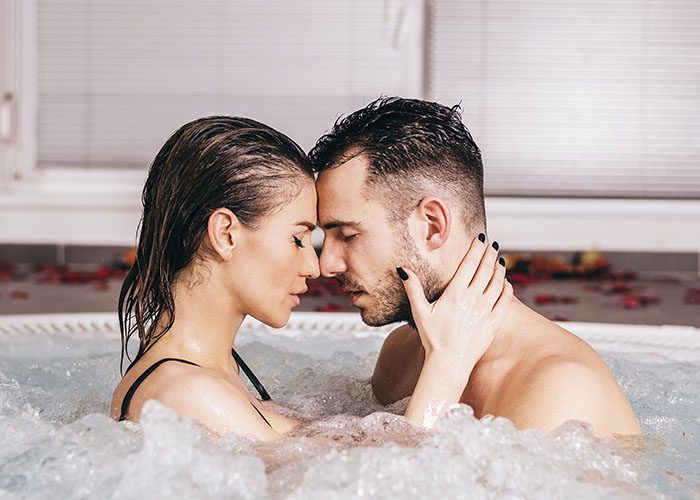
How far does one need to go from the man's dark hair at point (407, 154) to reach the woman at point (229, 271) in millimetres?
151

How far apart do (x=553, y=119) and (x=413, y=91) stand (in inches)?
37.3

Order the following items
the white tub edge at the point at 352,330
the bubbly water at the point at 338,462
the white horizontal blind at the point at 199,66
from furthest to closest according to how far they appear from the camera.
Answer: the white horizontal blind at the point at 199,66 → the white tub edge at the point at 352,330 → the bubbly water at the point at 338,462

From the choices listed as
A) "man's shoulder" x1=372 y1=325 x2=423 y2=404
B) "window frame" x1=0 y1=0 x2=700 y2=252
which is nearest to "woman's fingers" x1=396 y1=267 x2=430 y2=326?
"man's shoulder" x1=372 y1=325 x2=423 y2=404

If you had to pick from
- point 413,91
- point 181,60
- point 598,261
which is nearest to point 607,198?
point 598,261

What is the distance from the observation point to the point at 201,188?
1774 mm

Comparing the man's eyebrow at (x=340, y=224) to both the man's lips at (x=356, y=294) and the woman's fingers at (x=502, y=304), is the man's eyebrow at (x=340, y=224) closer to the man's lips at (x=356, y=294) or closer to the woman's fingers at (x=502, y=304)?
the man's lips at (x=356, y=294)

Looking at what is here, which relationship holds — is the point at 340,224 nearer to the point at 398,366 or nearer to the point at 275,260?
the point at 275,260

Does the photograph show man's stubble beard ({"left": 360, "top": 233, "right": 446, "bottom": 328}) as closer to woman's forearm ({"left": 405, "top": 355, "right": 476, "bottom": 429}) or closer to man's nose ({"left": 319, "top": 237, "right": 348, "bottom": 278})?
man's nose ({"left": 319, "top": 237, "right": 348, "bottom": 278})

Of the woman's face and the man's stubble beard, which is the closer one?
the woman's face

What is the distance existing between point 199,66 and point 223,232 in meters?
4.92

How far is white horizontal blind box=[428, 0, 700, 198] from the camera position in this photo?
647cm

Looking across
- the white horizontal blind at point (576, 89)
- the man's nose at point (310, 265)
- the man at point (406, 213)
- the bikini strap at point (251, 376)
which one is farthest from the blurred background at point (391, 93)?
the man's nose at point (310, 265)

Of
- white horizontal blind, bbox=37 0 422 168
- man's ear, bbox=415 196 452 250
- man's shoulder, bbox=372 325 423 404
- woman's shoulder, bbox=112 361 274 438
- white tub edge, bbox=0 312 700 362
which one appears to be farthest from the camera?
white horizontal blind, bbox=37 0 422 168

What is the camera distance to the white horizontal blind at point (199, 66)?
6445 millimetres
